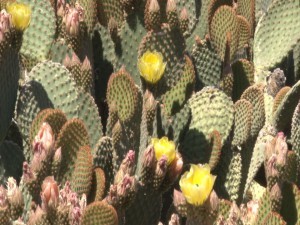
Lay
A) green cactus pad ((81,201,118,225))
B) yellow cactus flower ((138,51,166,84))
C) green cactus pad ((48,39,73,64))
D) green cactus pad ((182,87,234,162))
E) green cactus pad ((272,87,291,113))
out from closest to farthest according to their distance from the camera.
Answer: green cactus pad ((81,201,118,225)) < yellow cactus flower ((138,51,166,84)) < green cactus pad ((182,87,234,162)) < green cactus pad ((48,39,73,64)) < green cactus pad ((272,87,291,113))

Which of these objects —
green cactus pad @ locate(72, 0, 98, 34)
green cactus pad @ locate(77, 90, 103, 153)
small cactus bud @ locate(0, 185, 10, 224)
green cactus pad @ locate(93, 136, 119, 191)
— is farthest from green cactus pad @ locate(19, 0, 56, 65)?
small cactus bud @ locate(0, 185, 10, 224)

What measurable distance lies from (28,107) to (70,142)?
32 cm

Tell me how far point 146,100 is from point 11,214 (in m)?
0.71

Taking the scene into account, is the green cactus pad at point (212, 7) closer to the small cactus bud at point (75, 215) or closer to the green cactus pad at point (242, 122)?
the green cactus pad at point (242, 122)

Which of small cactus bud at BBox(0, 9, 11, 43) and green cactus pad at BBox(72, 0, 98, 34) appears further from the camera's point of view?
green cactus pad at BBox(72, 0, 98, 34)

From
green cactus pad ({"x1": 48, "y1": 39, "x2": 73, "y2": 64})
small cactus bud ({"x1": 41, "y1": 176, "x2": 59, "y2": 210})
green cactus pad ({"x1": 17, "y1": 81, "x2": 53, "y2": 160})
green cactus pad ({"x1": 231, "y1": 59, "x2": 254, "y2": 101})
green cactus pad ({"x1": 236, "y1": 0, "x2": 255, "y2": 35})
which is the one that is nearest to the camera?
small cactus bud ({"x1": 41, "y1": 176, "x2": 59, "y2": 210})

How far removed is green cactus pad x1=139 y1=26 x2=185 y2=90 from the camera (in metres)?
3.11

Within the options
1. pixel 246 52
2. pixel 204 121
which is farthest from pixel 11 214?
pixel 246 52

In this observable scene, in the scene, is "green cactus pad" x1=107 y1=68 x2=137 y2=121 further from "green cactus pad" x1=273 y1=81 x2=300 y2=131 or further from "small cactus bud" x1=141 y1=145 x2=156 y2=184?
"green cactus pad" x1=273 y1=81 x2=300 y2=131

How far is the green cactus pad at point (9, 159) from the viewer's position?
2883 millimetres

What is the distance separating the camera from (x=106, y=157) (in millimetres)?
2871

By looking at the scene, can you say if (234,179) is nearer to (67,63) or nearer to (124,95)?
(124,95)

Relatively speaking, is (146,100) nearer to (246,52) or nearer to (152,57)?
(152,57)

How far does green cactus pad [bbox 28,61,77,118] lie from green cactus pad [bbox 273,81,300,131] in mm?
953
